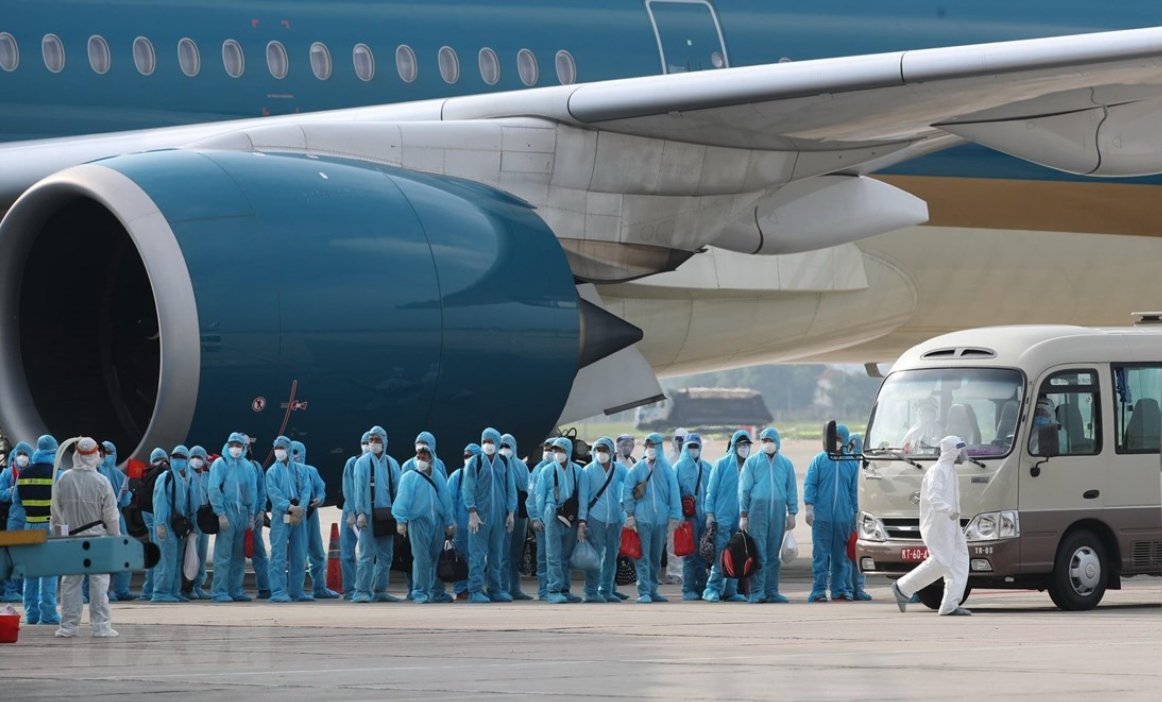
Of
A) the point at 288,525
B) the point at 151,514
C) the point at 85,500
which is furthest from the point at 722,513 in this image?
the point at 85,500

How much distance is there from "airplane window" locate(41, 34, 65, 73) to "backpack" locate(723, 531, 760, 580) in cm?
665

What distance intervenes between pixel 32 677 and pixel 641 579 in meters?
6.49

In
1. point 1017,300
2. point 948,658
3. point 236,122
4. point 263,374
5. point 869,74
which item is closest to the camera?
point 948,658

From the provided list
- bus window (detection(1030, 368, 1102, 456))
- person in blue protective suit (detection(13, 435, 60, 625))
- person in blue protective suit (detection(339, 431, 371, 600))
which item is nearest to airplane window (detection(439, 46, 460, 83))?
person in blue protective suit (detection(339, 431, 371, 600))

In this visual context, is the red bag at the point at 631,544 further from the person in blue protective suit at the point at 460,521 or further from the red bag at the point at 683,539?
the person in blue protective suit at the point at 460,521

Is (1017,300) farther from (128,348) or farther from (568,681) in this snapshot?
(568,681)

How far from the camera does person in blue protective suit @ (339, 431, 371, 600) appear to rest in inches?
553

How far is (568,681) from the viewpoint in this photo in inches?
321

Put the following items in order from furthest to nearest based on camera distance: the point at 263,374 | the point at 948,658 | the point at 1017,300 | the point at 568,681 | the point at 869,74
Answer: the point at 1017,300, the point at 869,74, the point at 263,374, the point at 948,658, the point at 568,681

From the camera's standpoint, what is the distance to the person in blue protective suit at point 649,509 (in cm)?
1443

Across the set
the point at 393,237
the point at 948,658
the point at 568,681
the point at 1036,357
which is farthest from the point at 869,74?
the point at 568,681

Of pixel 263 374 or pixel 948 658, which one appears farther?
pixel 263 374

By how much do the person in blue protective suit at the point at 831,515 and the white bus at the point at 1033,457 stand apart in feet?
2.92

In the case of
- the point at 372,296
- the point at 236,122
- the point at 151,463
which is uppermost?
the point at 236,122
